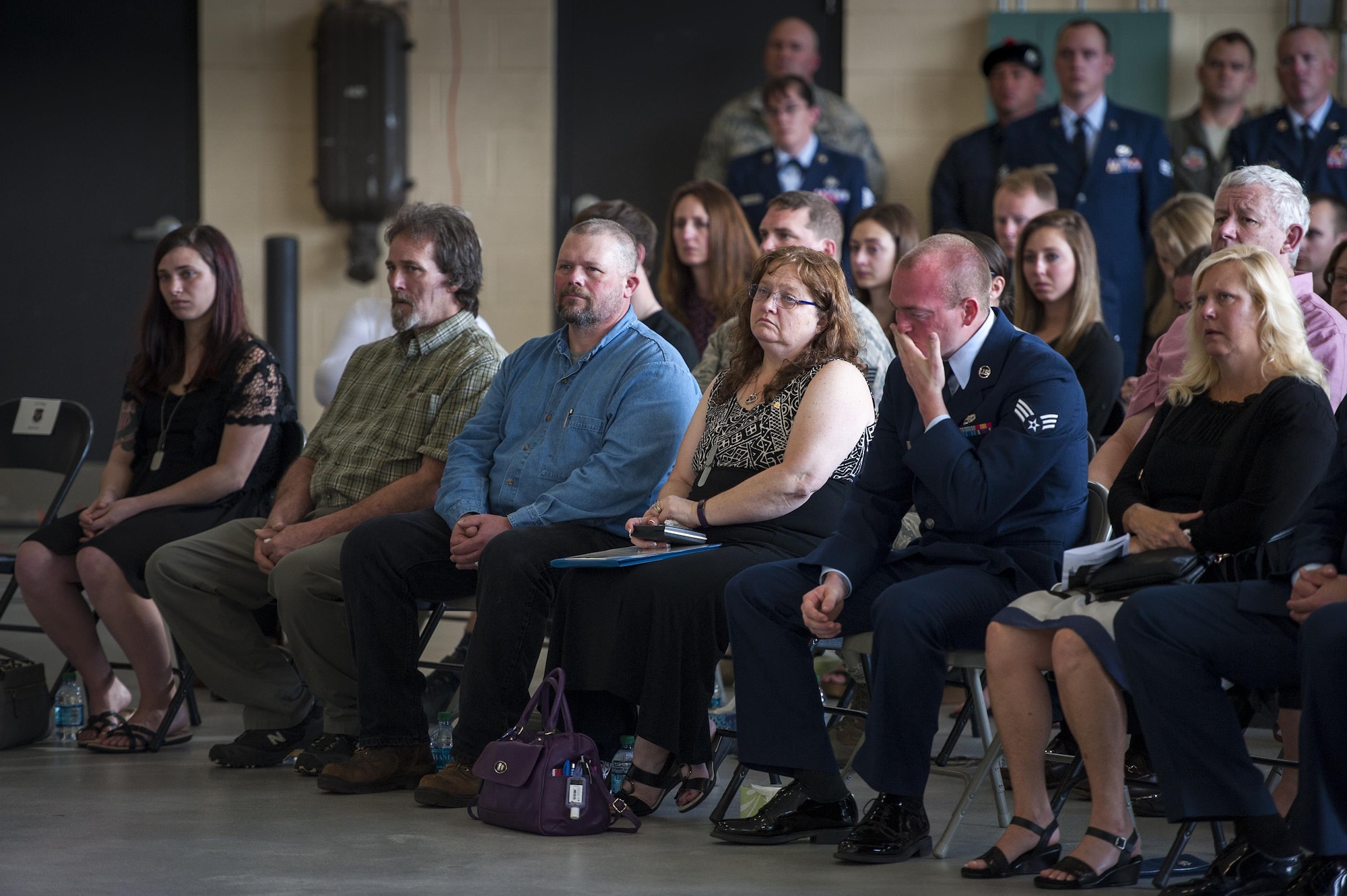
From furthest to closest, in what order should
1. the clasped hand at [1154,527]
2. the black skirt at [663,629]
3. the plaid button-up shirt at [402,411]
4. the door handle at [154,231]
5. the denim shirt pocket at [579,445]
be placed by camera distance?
the door handle at [154,231] → the plaid button-up shirt at [402,411] → the denim shirt pocket at [579,445] → the black skirt at [663,629] → the clasped hand at [1154,527]

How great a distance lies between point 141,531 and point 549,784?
1.55m

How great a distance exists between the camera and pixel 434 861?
2734mm

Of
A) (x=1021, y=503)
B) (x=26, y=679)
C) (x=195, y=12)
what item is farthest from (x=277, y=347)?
(x=1021, y=503)

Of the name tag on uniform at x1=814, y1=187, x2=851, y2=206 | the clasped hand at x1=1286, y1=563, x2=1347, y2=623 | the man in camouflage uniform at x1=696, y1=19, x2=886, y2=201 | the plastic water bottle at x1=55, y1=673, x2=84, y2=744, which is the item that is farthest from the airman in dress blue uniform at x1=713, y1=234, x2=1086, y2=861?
the man in camouflage uniform at x1=696, y1=19, x2=886, y2=201

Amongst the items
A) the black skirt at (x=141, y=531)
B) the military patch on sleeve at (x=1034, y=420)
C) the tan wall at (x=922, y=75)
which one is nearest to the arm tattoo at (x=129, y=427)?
the black skirt at (x=141, y=531)

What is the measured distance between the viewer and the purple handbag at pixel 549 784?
9.67 feet

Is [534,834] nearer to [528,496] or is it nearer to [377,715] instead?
[377,715]

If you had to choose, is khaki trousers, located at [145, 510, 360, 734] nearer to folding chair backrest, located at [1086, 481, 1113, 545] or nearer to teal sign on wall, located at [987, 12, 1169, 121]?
folding chair backrest, located at [1086, 481, 1113, 545]

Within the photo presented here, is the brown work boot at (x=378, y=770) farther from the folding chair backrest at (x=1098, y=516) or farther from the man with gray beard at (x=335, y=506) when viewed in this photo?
the folding chair backrest at (x=1098, y=516)

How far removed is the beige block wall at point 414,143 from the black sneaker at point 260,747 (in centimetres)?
337

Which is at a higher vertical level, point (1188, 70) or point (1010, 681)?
point (1188, 70)

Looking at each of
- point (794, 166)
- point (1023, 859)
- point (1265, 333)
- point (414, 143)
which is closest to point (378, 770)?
point (1023, 859)

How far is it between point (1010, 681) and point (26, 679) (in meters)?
2.55

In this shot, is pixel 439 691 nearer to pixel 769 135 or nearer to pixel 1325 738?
pixel 1325 738
